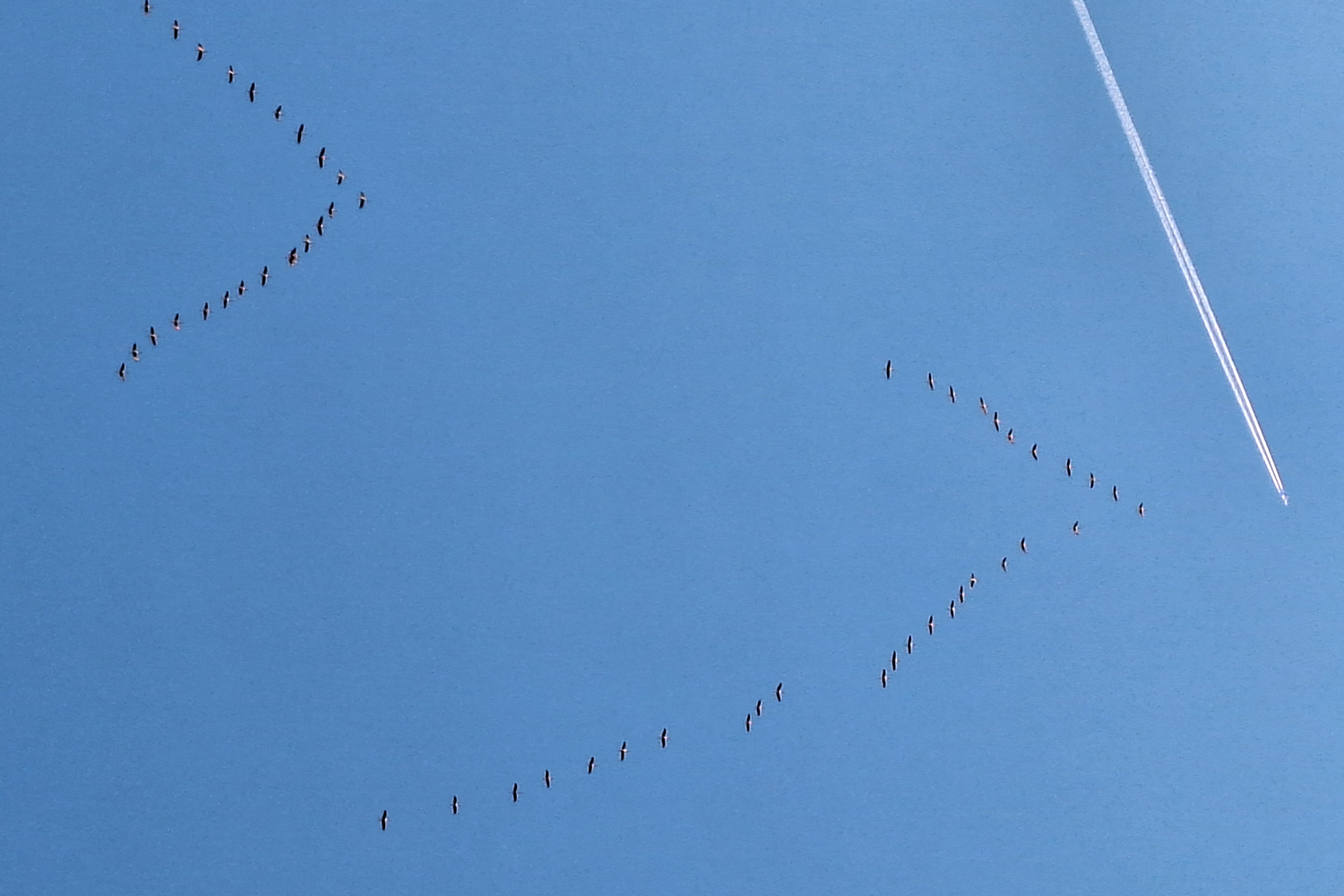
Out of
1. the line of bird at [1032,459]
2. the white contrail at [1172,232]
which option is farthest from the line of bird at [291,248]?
the white contrail at [1172,232]

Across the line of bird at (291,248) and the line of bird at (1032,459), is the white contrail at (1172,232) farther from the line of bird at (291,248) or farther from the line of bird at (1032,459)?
the line of bird at (291,248)

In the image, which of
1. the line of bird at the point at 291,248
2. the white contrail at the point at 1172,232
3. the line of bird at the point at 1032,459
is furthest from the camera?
the white contrail at the point at 1172,232

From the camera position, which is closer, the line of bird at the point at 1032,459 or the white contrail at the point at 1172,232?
the line of bird at the point at 1032,459

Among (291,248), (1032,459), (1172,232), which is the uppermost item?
(291,248)

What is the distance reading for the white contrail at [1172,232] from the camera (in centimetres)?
704

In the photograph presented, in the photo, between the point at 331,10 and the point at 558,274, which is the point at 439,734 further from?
the point at 331,10

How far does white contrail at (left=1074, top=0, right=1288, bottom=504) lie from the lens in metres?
7.04

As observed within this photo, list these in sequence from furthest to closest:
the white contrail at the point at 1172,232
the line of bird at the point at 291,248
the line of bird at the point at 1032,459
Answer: the white contrail at the point at 1172,232 < the line of bird at the point at 1032,459 < the line of bird at the point at 291,248

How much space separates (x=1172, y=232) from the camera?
278 inches

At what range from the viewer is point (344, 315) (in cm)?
673

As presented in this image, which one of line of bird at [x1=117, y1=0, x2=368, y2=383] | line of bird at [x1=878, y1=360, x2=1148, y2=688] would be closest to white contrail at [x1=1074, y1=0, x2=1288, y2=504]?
line of bird at [x1=878, y1=360, x2=1148, y2=688]

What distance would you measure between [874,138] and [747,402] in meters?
1.36

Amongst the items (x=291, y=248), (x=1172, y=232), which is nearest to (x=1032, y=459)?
(x=1172, y=232)

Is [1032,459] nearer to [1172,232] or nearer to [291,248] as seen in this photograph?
[1172,232]
